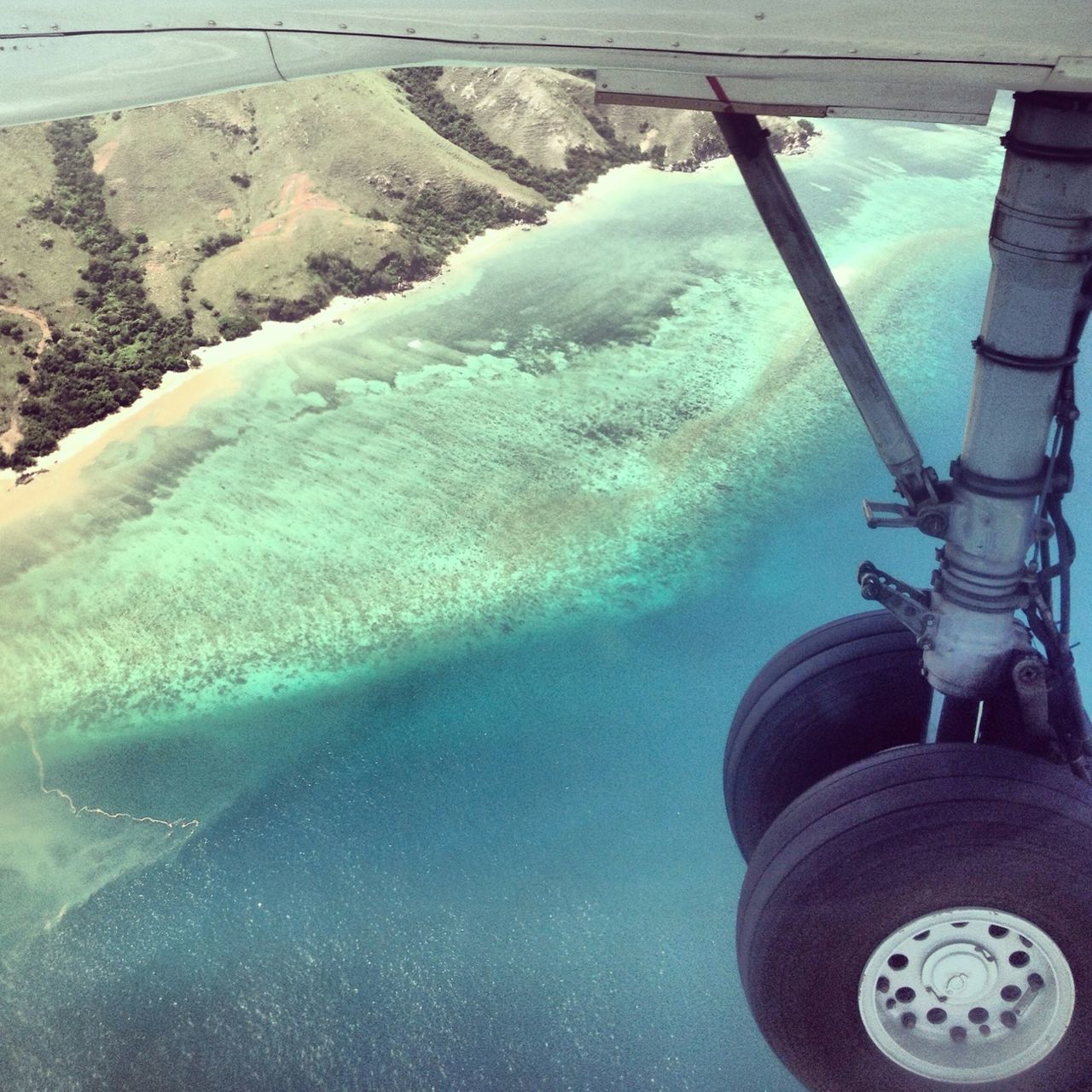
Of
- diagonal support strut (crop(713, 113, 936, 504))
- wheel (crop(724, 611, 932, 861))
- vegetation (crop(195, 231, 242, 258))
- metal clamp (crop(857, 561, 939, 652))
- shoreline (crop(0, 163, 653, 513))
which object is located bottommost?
wheel (crop(724, 611, 932, 861))

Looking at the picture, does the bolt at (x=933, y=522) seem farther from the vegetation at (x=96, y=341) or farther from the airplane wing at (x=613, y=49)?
the vegetation at (x=96, y=341)

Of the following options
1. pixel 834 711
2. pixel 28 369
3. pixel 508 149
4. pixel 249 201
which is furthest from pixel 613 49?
pixel 508 149

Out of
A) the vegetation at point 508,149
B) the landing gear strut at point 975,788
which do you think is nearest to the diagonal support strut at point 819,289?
the landing gear strut at point 975,788

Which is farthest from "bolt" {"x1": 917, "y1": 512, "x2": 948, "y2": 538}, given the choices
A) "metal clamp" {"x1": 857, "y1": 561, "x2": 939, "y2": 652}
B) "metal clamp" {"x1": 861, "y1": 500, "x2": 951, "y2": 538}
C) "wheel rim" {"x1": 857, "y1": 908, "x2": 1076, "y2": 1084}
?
"wheel rim" {"x1": 857, "y1": 908, "x2": 1076, "y2": 1084}

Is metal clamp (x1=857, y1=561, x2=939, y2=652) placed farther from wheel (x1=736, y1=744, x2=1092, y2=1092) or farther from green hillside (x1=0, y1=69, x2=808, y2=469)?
green hillside (x1=0, y1=69, x2=808, y2=469)

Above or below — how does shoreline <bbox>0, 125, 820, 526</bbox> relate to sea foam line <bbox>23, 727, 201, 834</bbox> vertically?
above

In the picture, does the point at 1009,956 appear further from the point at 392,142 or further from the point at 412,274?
the point at 392,142
